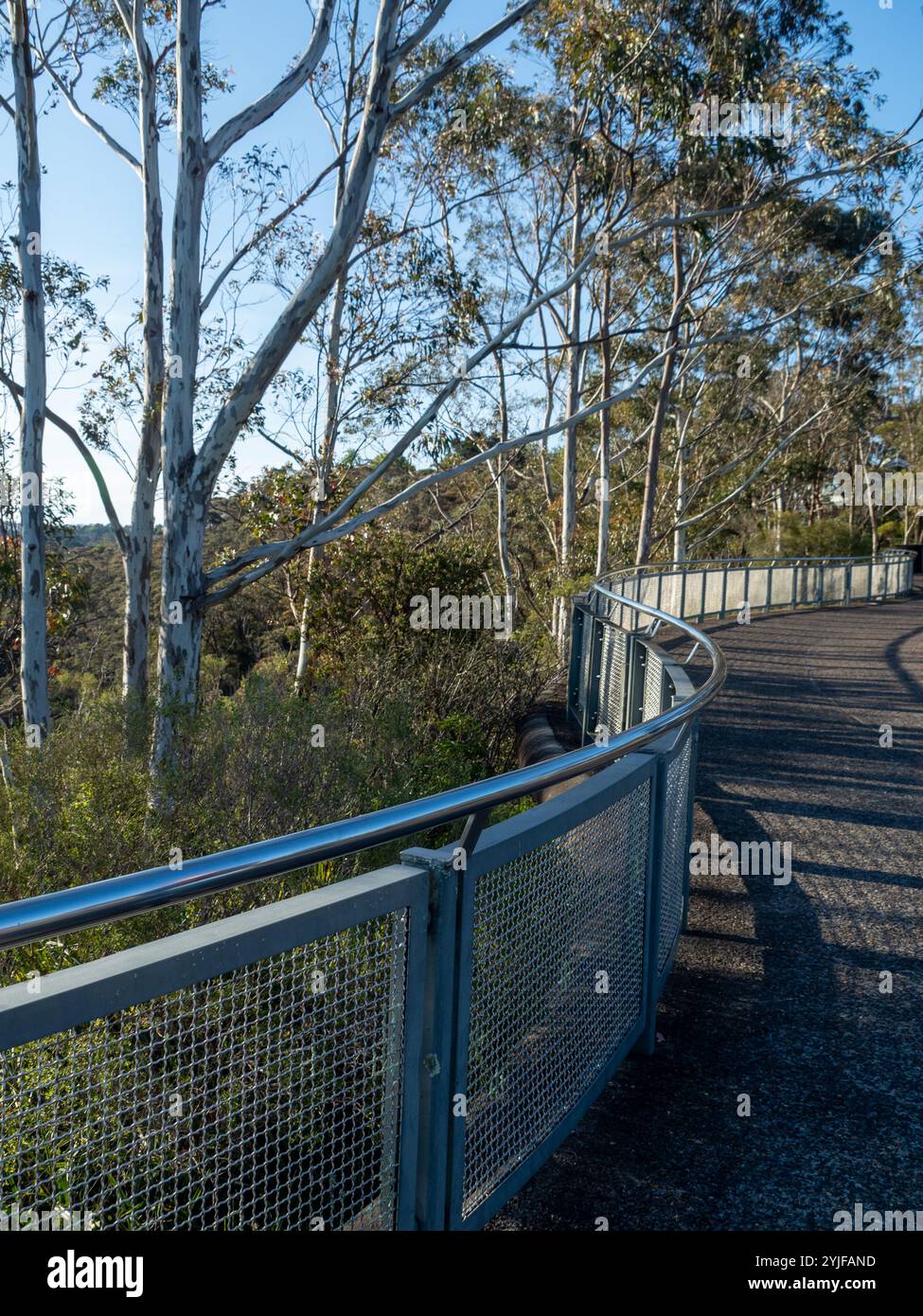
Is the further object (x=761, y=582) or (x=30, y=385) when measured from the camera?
(x=761, y=582)

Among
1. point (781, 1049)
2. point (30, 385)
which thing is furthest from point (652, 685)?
point (30, 385)

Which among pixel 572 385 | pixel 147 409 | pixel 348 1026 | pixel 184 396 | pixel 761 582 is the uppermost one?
pixel 572 385

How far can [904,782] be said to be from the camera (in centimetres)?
834

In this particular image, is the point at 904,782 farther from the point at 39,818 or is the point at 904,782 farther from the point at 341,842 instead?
the point at 341,842

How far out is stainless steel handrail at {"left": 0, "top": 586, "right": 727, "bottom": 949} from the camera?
5.32 feet

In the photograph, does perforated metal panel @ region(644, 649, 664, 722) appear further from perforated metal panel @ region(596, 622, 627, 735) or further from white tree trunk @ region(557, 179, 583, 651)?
white tree trunk @ region(557, 179, 583, 651)

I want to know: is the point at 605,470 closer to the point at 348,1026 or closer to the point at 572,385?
the point at 572,385

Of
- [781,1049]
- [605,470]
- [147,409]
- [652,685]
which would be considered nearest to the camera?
[781,1049]

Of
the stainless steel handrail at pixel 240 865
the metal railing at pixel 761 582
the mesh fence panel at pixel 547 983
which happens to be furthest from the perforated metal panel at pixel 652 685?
the metal railing at pixel 761 582

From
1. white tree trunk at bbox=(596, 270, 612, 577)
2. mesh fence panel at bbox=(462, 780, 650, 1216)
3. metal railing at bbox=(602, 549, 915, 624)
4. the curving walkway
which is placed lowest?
the curving walkway

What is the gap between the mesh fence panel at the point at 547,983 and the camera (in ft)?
8.93

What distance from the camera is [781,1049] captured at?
3.96 m

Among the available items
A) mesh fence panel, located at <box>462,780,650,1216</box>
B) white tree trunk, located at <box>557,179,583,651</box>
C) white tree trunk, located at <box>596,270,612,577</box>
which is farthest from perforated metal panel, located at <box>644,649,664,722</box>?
white tree trunk, located at <box>596,270,612,577</box>

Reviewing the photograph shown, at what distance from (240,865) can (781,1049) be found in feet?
8.99
